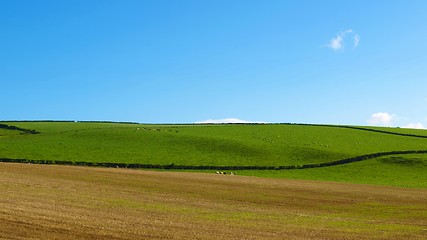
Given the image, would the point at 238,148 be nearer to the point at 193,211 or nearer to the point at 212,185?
the point at 212,185

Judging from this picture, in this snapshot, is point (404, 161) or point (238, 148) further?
point (238, 148)

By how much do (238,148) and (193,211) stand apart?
6131 centimetres

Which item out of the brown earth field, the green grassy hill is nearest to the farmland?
the brown earth field

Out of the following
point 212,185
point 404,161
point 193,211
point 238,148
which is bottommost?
point 193,211

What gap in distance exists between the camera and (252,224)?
3011 centimetres

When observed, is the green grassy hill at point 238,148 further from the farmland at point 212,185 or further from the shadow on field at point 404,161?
the farmland at point 212,185

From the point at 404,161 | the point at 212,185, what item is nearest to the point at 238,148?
the point at 404,161

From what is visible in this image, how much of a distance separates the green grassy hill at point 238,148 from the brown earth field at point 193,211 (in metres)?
24.5

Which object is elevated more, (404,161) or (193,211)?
(404,161)

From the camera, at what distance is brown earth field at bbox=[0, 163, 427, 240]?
25422mm

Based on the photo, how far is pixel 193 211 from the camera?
34.3 meters

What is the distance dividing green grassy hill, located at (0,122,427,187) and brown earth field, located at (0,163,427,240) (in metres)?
24.5

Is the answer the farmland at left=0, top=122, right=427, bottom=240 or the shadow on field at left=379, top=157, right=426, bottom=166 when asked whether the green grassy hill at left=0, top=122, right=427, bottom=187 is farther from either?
the farmland at left=0, top=122, right=427, bottom=240

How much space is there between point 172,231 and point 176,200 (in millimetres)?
14008
